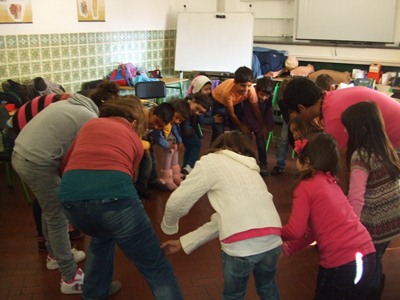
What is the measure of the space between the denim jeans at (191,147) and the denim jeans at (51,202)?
207 centimetres

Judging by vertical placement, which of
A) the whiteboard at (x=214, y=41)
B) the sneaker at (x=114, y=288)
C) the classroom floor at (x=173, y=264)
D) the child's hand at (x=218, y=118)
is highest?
the whiteboard at (x=214, y=41)

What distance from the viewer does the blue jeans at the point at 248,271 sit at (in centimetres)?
196

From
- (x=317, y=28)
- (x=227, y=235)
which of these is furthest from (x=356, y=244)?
(x=317, y=28)

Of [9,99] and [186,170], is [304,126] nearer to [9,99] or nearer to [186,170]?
[186,170]

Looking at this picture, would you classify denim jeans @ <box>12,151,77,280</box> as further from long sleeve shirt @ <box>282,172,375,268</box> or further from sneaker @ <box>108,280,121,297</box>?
long sleeve shirt @ <box>282,172,375,268</box>

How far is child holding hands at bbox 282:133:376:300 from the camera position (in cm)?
197

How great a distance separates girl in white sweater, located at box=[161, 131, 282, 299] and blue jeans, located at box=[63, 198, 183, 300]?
0.50 feet

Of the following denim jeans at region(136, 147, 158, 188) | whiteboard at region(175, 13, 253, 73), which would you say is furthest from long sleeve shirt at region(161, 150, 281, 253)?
whiteboard at region(175, 13, 253, 73)

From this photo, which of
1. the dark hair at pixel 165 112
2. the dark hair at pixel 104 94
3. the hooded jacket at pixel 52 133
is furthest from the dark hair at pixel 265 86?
the hooded jacket at pixel 52 133

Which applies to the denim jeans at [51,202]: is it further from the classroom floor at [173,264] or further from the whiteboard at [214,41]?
the whiteboard at [214,41]

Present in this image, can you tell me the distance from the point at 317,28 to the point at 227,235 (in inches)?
232

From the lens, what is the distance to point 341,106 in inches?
101

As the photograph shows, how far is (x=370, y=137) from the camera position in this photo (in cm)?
216

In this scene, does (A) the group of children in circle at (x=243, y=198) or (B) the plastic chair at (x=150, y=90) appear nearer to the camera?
(A) the group of children in circle at (x=243, y=198)
